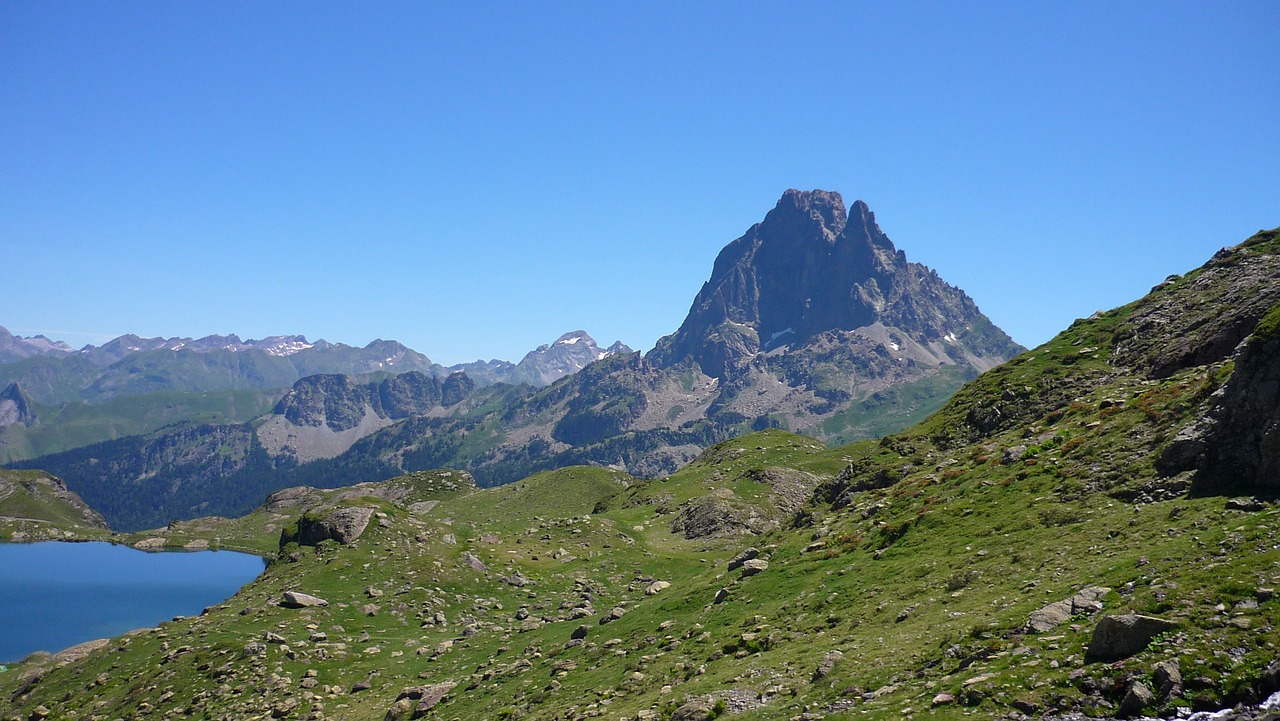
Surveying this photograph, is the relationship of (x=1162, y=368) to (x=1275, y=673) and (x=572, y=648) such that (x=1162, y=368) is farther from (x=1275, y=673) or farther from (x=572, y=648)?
(x=572, y=648)

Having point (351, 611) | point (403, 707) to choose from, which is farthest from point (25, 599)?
point (403, 707)

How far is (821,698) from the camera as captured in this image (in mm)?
21141

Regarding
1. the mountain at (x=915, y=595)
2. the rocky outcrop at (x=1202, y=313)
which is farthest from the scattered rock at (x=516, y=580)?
the rocky outcrop at (x=1202, y=313)

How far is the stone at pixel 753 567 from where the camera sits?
40.2 meters

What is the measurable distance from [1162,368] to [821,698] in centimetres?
3292

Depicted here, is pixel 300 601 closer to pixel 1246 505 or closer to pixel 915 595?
pixel 915 595

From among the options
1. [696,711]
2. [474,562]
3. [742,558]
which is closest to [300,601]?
[474,562]

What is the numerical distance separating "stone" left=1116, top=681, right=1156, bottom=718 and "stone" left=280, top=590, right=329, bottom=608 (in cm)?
5278

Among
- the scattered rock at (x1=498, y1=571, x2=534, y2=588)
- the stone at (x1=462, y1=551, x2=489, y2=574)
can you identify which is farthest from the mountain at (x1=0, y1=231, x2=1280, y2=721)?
the scattered rock at (x1=498, y1=571, x2=534, y2=588)

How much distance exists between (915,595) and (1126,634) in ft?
38.9

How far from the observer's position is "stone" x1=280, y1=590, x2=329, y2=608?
53438 millimetres

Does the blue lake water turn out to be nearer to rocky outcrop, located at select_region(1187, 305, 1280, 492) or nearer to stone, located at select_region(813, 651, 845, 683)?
stone, located at select_region(813, 651, 845, 683)

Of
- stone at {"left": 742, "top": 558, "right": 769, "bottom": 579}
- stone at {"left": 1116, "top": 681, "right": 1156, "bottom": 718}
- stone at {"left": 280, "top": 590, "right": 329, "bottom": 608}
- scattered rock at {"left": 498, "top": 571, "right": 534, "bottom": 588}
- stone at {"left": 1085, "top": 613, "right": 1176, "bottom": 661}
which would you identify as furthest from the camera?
scattered rock at {"left": 498, "top": 571, "right": 534, "bottom": 588}

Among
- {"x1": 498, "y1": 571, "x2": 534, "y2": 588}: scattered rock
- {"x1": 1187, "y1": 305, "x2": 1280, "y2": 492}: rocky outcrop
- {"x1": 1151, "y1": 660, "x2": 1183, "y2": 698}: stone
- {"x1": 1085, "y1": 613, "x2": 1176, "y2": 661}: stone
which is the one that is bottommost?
{"x1": 498, "y1": 571, "x2": 534, "y2": 588}: scattered rock
